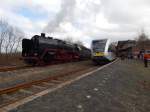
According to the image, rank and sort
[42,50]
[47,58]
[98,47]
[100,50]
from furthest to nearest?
[98,47] → [100,50] → [47,58] → [42,50]

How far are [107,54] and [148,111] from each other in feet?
56.2

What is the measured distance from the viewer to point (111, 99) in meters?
6.76

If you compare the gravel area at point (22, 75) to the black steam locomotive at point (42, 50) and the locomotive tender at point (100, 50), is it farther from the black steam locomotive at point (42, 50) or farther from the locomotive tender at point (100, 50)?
the locomotive tender at point (100, 50)

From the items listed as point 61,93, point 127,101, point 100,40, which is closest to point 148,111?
point 127,101

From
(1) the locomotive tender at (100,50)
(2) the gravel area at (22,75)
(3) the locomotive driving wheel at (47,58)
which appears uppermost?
(1) the locomotive tender at (100,50)

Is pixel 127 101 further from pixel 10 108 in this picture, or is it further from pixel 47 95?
pixel 10 108

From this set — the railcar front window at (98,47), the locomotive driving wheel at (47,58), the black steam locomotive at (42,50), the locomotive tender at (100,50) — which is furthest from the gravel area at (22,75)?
the railcar front window at (98,47)

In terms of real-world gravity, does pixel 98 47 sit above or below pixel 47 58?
above

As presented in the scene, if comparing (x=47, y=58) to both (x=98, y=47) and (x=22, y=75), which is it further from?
(x=22, y=75)

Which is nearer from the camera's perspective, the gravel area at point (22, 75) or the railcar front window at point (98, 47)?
the gravel area at point (22, 75)

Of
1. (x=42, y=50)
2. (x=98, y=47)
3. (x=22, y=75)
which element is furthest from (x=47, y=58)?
(x=22, y=75)

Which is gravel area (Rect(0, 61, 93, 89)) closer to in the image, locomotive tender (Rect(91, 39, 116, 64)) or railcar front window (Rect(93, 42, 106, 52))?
locomotive tender (Rect(91, 39, 116, 64))

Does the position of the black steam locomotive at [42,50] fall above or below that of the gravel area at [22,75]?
above

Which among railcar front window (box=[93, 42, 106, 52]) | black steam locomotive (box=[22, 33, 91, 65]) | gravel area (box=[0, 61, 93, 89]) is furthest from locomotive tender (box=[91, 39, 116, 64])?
gravel area (box=[0, 61, 93, 89])
